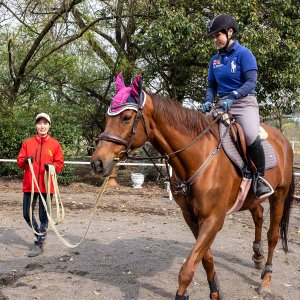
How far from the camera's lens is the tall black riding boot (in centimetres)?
413

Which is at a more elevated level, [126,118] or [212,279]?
[126,118]

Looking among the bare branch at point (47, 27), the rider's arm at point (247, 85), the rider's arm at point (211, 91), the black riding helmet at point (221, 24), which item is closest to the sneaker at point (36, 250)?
the rider's arm at point (211, 91)

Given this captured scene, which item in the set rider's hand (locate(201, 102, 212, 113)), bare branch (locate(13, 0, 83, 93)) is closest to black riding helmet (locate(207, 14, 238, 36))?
rider's hand (locate(201, 102, 212, 113))

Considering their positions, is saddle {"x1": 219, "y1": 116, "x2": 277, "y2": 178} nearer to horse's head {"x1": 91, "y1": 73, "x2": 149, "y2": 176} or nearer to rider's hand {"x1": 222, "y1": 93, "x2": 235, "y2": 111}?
rider's hand {"x1": 222, "y1": 93, "x2": 235, "y2": 111}

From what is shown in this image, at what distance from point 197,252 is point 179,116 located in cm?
116

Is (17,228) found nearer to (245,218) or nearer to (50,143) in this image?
(50,143)

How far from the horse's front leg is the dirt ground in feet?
3.25

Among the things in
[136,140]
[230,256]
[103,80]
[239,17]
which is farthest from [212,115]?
[103,80]

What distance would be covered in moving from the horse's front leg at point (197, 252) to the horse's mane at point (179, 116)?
2.63ft

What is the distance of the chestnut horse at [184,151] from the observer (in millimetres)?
3281

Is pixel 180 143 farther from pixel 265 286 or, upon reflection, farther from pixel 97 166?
pixel 265 286

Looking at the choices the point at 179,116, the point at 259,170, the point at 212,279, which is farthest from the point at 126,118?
the point at 212,279

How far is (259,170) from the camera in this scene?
4211mm

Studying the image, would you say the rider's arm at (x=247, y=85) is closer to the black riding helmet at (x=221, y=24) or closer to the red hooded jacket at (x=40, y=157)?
the black riding helmet at (x=221, y=24)
